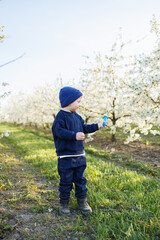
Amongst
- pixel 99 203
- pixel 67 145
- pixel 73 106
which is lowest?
pixel 99 203

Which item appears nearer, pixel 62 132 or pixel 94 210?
pixel 62 132

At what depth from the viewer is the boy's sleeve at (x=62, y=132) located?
2561 millimetres

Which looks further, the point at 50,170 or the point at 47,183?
the point at 50,170

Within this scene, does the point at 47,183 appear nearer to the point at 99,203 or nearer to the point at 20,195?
the point at 20,195

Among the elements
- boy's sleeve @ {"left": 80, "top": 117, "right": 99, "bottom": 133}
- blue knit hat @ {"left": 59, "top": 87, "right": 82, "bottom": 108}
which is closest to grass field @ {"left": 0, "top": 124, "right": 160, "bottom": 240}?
boy's sleeve @ {"left": 80, "top": 117, "right": 99, "bottom": 133}

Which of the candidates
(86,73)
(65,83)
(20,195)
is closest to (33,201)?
(20,195)

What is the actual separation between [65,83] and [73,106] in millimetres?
15440

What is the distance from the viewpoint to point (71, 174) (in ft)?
9.09

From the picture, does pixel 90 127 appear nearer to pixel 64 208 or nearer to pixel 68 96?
pixel 68 96

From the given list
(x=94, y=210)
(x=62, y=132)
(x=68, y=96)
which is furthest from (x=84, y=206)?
(x=68, y=96)

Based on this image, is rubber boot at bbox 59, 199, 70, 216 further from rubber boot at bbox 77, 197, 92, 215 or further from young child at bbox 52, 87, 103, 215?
rubber boot at bbox 77, 197, 92, 215

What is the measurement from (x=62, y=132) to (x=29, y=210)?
1.48 m

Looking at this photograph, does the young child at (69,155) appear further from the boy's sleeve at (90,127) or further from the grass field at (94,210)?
the grass field at (94,210)

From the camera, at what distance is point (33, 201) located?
3.19 metres
